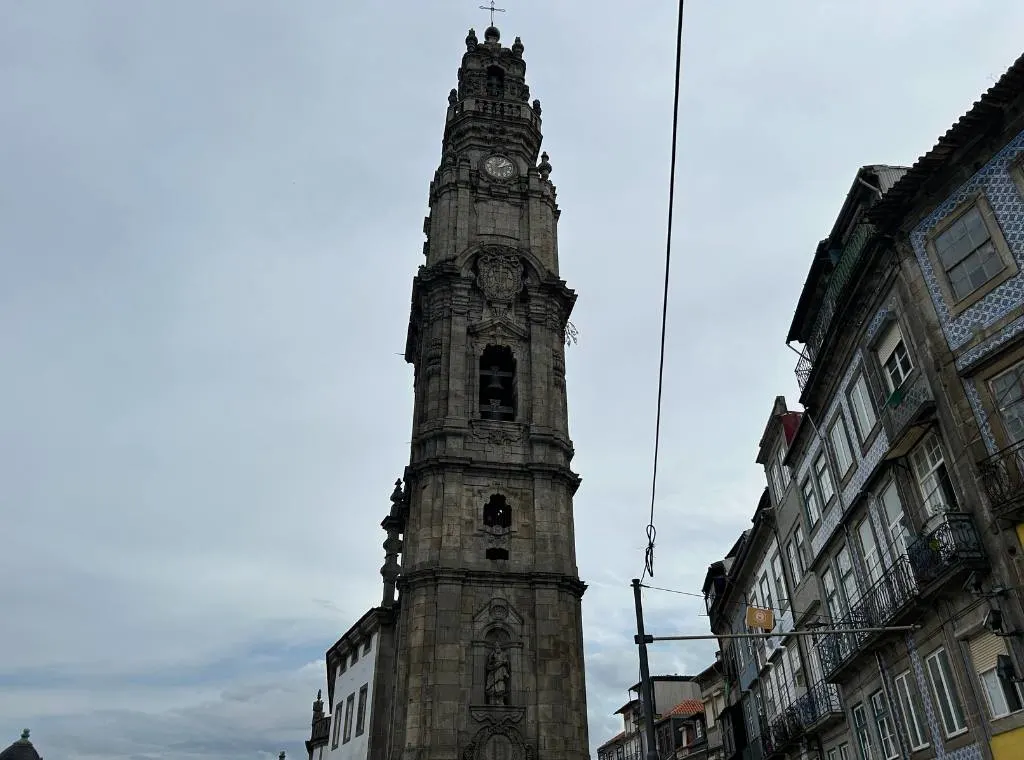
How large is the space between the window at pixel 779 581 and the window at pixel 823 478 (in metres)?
5.86

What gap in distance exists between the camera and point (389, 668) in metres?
37.3

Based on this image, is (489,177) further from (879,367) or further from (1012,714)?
(1012,714)

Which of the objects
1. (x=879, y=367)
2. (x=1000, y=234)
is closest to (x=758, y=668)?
(x=879, y=367)

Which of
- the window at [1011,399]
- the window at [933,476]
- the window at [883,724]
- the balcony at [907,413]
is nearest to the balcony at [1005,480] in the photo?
the window at [1011,399]

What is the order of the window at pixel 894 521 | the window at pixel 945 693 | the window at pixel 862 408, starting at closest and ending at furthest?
the window at pixel 945 693
the window at pixel 894 521
the window at pixel 862 408

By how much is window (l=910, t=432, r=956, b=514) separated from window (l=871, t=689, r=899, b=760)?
17.4 ft

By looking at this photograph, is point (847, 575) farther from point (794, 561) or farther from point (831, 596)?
point (794, 561)

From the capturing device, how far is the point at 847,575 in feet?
70.0

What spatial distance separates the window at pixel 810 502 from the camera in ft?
80.3

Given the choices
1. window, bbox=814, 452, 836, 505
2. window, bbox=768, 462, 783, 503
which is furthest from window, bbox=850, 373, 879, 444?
window, bbox=768, 462, 783, 503

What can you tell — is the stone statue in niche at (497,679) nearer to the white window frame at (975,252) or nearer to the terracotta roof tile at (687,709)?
the white window frame at (975,252)

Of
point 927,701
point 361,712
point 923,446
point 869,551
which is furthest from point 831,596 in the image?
point 361,712

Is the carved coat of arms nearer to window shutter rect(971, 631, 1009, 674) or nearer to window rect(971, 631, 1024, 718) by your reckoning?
window shutter rect(971, 631, 1009, 674)

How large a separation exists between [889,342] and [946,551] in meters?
4.85
